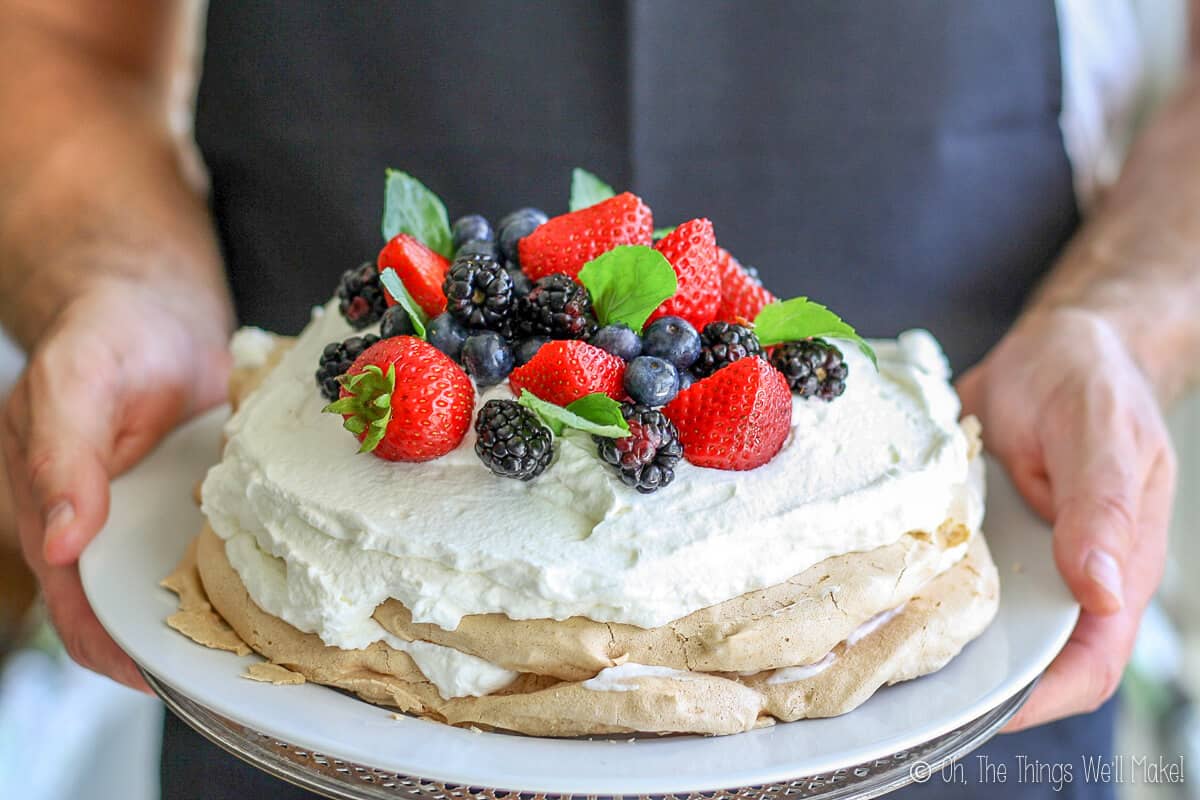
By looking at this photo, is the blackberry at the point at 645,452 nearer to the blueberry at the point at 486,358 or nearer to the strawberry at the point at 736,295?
the blueberry at the point at 486,358

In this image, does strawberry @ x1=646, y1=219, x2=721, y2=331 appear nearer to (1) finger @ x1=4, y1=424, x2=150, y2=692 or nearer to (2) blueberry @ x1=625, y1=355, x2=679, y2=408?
(2) blueberry @ x1=625, y1=355, x2=679, y2=408

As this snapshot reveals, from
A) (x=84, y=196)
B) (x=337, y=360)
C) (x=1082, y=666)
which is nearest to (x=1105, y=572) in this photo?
(x=1082, y=666)

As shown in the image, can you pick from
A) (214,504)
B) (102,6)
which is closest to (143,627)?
(214,504)

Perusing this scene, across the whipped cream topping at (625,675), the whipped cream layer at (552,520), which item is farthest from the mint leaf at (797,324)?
the whipped cream topping at (625,675)

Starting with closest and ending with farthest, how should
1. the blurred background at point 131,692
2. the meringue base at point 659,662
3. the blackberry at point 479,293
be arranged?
the meringue base at point 659,662 → the blackberry at point 479,293 → the blurred background at point 131,692

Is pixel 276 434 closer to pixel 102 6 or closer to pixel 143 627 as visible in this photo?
pixel 143 627

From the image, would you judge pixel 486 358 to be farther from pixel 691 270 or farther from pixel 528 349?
pixel 691 270
